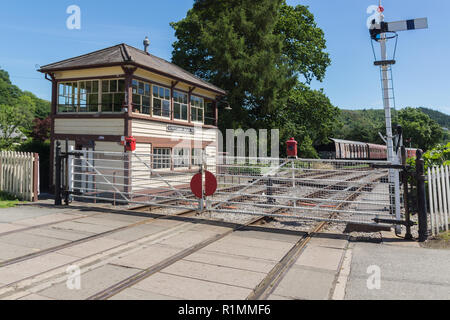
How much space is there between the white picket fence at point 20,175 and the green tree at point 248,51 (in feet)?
52.2

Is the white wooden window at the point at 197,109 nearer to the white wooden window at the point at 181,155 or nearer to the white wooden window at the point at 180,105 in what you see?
the white wooden window at the point at 180,105

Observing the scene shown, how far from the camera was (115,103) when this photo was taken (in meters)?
14.5

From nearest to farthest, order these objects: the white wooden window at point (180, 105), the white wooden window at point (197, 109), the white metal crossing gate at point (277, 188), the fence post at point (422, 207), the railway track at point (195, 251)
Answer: the railway track at point (195, 251), the fence post at point (422, 207), the white metal crossing gate at point (277, 188), the white wooden window at point (180, 105), the white wooden window at point (197, 109)

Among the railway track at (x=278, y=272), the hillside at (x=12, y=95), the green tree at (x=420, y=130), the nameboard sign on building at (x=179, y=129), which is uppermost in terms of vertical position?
the hillside at (x=12, y=95)

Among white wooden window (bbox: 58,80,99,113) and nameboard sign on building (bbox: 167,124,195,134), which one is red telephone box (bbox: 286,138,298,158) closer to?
nameboard sign on building (bbox: 167,124,195,134)

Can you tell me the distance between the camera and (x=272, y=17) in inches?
1047

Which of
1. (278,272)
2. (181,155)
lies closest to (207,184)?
(278,272)

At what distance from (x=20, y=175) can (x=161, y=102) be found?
689 centimetres

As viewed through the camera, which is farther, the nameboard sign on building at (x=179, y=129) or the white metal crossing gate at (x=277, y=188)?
the nameboard sign on building at (x=179, y=129)

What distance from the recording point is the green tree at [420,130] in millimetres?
72250

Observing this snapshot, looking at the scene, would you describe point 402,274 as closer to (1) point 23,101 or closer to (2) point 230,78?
(2) point 230,78

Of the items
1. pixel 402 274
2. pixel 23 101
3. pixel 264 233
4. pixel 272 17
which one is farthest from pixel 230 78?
pixel 23 101

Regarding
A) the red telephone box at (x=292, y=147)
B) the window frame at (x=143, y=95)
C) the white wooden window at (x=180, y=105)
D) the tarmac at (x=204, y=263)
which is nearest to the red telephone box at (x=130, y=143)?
the window frame at (x=143, y=95)
